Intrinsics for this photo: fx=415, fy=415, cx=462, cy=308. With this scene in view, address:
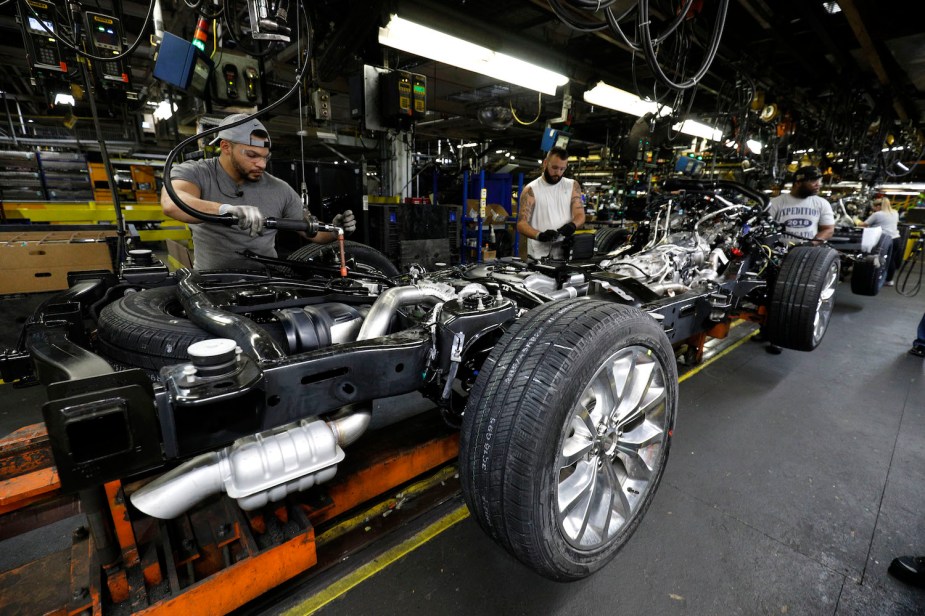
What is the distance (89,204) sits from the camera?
20.2 feet

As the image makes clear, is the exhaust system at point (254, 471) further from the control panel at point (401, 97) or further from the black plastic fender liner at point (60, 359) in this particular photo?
the control panel at point (401, 97)

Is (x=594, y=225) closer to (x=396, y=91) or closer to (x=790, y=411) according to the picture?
(x=396, y=91)

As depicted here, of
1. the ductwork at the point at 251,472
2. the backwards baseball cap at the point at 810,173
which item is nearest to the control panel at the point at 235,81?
the ductwork at the point at 251,472

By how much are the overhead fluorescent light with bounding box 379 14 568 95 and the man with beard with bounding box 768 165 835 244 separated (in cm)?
311

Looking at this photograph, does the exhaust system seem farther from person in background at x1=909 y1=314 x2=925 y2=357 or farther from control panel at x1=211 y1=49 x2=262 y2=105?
person in background at x1=909 y1=314 x2=925 y2=357

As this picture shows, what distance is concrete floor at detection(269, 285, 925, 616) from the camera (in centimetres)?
145

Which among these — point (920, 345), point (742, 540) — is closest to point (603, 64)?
point (920, 345)

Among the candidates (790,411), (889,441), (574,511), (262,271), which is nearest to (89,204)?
(262,271)

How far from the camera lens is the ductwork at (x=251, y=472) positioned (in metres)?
1.03

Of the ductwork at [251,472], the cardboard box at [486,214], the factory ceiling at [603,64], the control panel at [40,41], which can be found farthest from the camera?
the cardboard box at [486,214]

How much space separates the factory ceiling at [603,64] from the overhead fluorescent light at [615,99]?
0.67ft

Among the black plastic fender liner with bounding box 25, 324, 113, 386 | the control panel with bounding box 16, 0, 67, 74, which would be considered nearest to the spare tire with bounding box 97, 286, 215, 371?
the black plastic fender liner with bounding box 25, 324, 113, 386

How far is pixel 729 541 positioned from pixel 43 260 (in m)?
5.19

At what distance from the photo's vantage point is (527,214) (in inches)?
161
